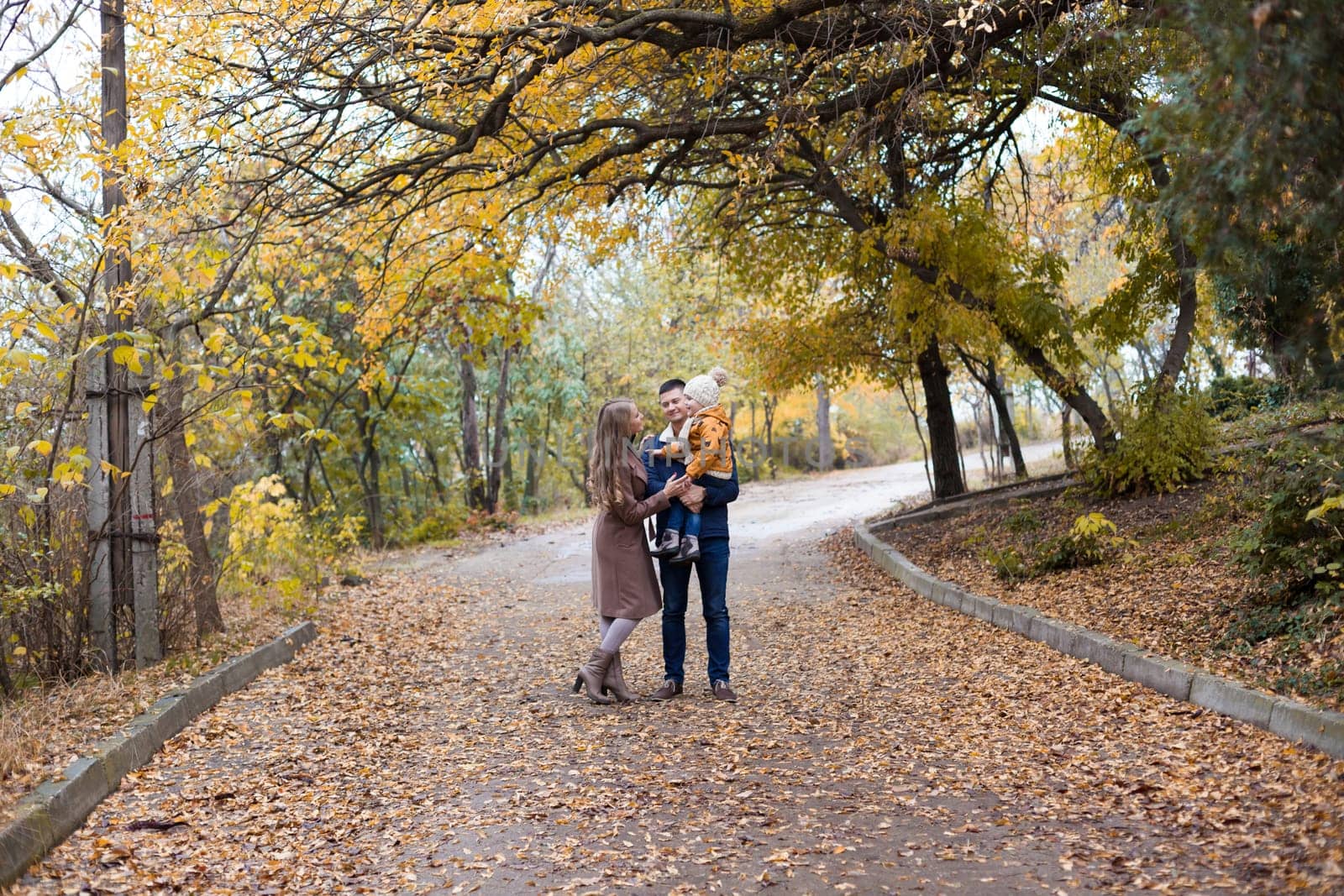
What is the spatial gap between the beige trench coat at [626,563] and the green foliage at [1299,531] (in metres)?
3.52

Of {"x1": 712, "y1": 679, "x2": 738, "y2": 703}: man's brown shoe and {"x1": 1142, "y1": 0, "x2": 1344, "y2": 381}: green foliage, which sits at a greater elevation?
{"x1": 1142, "y1": 0, "x2": 1344, "y2": 381}: green foliage

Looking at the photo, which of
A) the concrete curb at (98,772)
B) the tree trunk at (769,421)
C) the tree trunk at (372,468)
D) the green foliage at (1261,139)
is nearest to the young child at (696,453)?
the concrete curb at (98,772)

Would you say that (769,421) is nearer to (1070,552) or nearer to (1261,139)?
(1070,552)

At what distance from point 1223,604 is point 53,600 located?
737 cm

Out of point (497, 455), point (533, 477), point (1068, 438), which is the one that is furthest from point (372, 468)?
point (1068, 438)

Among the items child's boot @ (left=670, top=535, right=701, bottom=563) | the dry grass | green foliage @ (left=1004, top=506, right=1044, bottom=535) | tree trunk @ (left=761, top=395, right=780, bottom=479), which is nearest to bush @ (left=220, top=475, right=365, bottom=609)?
the dry grass

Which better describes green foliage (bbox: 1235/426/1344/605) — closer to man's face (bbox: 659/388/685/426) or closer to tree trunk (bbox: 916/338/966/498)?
man's face (bbox: 659/388/685/426)

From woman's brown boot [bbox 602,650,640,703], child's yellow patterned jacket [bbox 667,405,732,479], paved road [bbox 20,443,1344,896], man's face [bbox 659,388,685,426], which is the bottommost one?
paved road [bbox 20,443,1344,896]

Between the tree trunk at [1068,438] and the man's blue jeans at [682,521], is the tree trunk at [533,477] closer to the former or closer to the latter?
the tree trunk at [1068,438]

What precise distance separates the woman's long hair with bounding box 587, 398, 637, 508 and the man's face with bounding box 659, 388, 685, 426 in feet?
0.68

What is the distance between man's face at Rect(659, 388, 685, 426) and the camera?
7.12m

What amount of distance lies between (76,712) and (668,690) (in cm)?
345

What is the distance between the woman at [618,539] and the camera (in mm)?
7078

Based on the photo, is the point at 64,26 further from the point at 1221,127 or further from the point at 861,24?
the point at 1221,127
